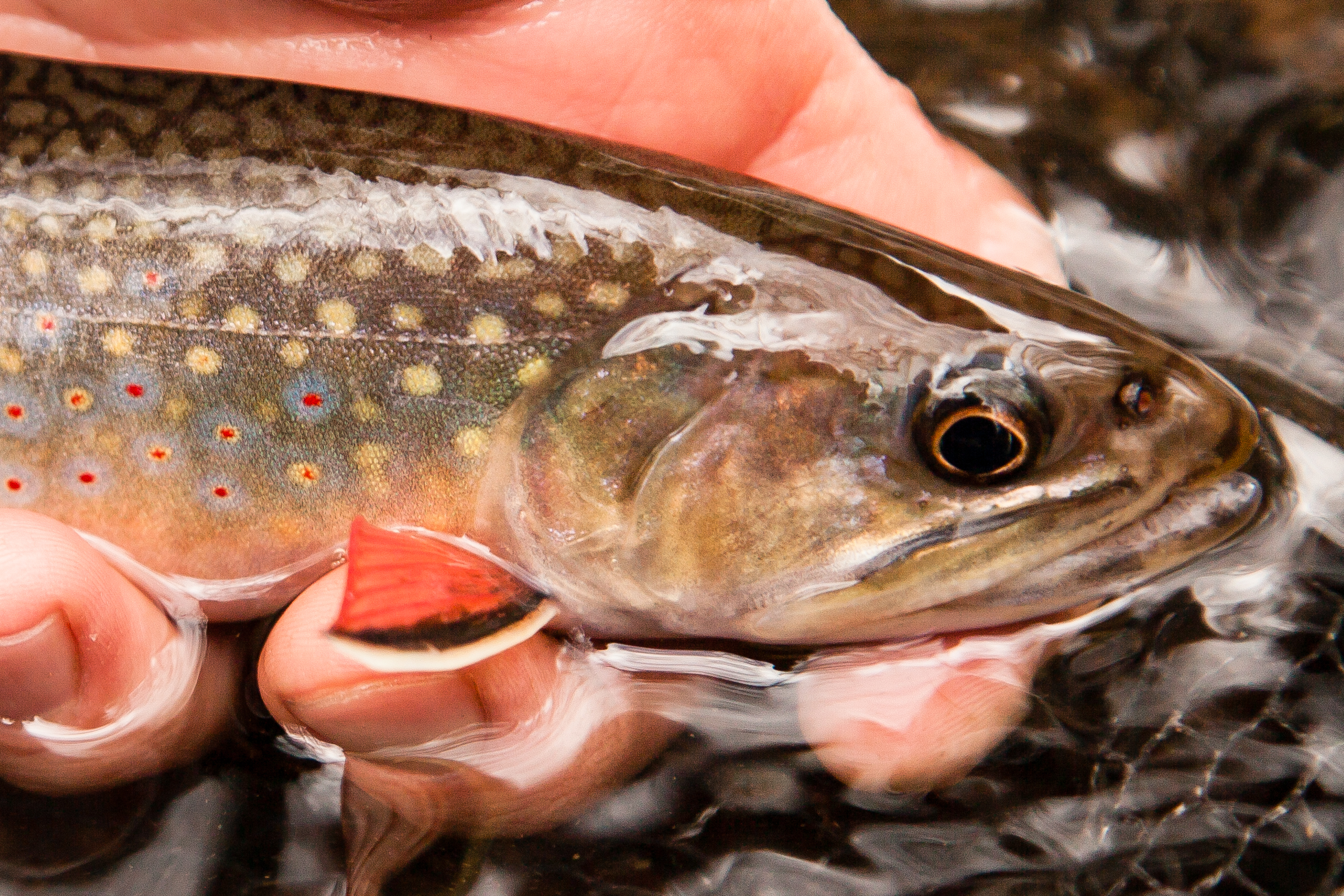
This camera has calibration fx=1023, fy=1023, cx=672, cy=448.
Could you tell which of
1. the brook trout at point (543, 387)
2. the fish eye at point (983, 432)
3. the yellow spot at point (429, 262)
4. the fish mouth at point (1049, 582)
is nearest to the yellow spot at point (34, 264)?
the brook trout at point (543, 387)

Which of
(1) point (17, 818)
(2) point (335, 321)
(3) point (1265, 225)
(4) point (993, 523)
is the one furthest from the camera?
(3) point (1265, 225)

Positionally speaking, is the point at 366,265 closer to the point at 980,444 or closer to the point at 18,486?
the point at 18,486

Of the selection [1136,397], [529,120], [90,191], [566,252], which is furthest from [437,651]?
[529,120]

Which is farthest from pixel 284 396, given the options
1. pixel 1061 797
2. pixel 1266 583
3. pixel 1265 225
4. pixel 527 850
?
pixel 1265 225

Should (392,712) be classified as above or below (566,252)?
below

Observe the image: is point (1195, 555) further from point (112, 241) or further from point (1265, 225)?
point (112, 241)

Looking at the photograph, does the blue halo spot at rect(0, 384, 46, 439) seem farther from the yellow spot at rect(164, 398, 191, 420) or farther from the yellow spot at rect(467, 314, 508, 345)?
the yellow spot at rect(467, 314, 508, 345)
